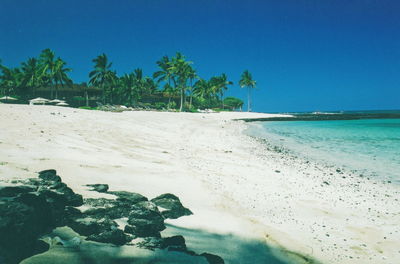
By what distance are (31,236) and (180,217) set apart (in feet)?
5.91

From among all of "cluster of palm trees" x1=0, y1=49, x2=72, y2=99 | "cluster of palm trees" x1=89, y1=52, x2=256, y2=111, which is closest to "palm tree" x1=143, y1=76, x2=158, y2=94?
"cluster of palm trees" x1=89, y1=52, x2=256, y2=111

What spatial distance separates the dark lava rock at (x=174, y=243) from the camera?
8.72ft

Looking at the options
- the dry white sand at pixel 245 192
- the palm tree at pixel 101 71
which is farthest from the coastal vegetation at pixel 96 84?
the dry white sand at pixel 245 192

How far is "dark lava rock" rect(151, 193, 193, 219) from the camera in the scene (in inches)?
141

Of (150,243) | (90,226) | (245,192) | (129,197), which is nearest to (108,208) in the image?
(129,197)

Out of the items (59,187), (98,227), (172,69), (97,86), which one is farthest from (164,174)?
(97,86)

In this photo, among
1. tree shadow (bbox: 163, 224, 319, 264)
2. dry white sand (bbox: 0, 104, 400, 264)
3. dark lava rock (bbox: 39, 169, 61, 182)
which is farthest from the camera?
dark lava rock (bbox: 39, 169, 61, 182)

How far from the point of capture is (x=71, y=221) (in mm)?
2789

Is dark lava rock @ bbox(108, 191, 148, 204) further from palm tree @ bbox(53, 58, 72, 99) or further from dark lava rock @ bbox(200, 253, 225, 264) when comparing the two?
palm tree @ bbox(53, 58, 72, 99)

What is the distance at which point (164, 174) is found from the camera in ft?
19.1

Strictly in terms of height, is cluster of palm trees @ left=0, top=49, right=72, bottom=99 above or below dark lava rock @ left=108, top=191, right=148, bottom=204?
above

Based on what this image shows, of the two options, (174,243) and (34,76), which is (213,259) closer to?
(174,243)

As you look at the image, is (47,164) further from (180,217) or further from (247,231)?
(247,231)

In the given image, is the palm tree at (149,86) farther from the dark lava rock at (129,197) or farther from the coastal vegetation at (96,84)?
the dark lava rock at (129,197)
